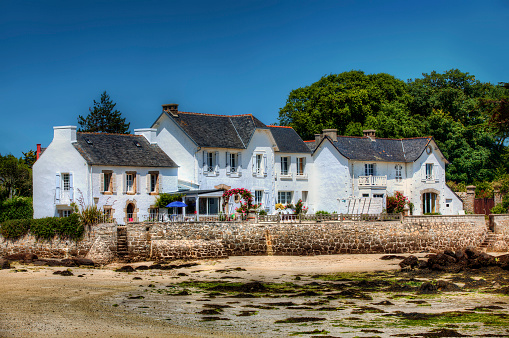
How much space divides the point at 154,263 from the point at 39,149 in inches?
584

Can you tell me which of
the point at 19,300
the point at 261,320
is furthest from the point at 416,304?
the point at 19,300

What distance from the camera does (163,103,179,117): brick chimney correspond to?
46047 mm

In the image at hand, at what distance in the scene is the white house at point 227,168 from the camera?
40.8 m

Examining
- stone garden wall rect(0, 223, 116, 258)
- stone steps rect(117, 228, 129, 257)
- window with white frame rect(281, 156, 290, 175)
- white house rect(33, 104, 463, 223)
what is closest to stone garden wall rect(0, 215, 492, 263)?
stone garden wall rect(0, 223, 116, 258)

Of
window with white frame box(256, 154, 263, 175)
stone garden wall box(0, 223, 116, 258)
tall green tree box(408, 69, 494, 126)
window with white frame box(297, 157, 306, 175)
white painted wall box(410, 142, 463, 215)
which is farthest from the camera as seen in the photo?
tall green tree box(408, 69, 494, 126)

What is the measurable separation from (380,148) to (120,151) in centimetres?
2026

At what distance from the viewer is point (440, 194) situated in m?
51.0

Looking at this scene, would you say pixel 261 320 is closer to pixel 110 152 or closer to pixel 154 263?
pixel 154 263

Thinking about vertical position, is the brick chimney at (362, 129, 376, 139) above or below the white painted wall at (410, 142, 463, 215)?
above

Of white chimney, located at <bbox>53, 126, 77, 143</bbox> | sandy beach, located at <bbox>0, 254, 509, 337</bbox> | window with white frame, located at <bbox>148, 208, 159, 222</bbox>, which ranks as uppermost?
white chimney, located at <bbox>53, 126, 77, 143</bbox>

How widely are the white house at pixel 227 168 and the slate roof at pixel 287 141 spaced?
0.10 meters

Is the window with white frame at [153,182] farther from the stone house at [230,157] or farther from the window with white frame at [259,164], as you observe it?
the window with white frame at [259,164]

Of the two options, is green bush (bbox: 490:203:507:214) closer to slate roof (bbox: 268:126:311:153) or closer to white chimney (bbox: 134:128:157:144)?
slate roof (bbox: 268:126:311:153)

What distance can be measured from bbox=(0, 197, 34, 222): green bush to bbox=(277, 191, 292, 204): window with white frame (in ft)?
56.3
